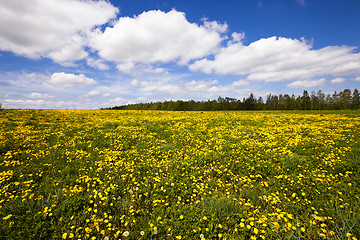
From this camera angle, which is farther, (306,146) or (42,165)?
(306,146)

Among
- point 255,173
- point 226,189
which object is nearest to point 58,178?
point 226,189

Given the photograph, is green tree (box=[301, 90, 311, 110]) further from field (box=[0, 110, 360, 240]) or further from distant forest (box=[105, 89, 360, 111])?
field (box=[0, 110, 360, 240])

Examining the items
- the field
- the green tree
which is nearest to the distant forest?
the green tree

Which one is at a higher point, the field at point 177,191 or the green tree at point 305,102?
the green tree at point 305,102

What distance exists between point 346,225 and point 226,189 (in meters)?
2.66

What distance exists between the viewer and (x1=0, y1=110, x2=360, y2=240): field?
10.9 feet

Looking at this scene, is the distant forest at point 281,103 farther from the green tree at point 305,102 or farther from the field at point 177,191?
the field at point 177,191

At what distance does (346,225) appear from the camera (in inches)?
129

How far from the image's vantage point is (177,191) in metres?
4.62

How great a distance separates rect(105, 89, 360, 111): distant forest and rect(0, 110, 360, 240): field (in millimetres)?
105364

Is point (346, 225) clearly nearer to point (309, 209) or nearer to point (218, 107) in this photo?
point (309, 209)

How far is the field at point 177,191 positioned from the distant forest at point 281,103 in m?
105

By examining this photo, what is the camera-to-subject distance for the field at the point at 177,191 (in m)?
3.31

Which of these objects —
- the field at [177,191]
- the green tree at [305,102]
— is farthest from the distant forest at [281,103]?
the field at [177,191]
